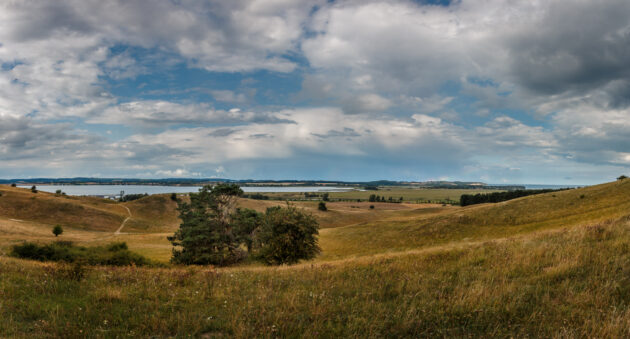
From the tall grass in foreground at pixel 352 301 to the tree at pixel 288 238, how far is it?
2108 centimetres

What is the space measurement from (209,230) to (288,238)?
52.3 ft

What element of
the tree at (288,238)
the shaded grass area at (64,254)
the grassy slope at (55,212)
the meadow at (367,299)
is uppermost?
the meadow at (367,299)

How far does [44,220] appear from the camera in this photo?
81.1 metres

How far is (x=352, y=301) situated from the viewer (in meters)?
6.24

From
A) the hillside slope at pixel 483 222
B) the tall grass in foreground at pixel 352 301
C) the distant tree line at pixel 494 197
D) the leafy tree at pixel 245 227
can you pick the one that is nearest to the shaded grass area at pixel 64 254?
the leafy tree at pixel 245 227

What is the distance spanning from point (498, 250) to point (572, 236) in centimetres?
343

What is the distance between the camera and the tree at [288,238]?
29.7 metres

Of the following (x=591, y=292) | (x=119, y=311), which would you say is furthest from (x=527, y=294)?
(x=119, y=311)

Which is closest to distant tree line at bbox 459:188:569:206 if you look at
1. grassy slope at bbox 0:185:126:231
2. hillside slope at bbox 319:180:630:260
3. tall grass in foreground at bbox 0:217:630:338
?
hillside slope at bbox 319:180:630:260

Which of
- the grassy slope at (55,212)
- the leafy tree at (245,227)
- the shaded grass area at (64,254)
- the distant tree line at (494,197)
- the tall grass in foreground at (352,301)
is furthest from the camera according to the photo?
the distant tree line at (494,197)

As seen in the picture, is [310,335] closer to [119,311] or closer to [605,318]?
[119,311]

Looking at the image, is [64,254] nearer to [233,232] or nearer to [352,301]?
[233,232]

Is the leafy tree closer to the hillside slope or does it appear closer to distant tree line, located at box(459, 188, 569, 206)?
the hillside slope

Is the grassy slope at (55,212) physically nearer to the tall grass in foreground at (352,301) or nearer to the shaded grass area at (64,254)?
the shaded grass area at (64,254)
